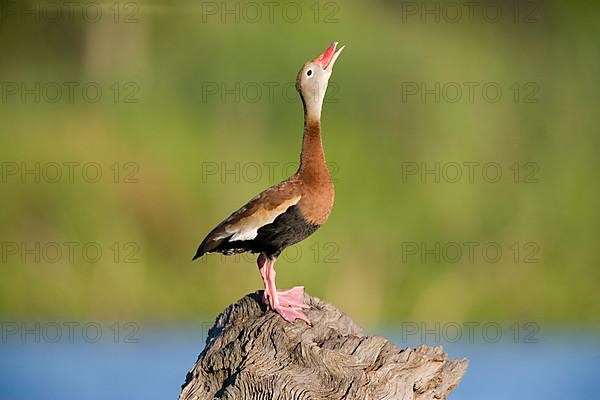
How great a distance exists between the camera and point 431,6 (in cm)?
762

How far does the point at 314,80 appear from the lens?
332 centimetres

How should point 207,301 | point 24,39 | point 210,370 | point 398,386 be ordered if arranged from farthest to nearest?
point 24,39
point 207,301
point 210,370
point 398,386

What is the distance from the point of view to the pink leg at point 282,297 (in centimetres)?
321

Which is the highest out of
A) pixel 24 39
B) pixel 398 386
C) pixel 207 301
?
pixel 24 39

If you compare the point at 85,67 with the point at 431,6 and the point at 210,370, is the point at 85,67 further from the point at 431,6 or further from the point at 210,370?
the point at 210,370

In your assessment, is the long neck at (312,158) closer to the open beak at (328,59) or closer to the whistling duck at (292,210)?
the whistling duck at (292,210)

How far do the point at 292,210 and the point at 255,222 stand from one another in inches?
4.1

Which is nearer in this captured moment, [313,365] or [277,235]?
[313,365]

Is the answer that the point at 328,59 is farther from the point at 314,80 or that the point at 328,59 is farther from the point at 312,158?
the point at 312,158

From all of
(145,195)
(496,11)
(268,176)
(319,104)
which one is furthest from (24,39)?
(319,104)

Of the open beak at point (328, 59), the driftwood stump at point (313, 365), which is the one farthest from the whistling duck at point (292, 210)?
the driftwood stump at point (313, 365)

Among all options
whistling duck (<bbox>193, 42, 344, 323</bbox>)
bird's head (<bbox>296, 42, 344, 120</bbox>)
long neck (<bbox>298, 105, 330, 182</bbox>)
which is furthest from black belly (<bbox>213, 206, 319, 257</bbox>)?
bird's head (<bbox>296, 42, 344, 120</bbox>)

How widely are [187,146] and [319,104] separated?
12.2ft

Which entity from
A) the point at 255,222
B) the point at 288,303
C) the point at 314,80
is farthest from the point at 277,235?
the point at 314,80
